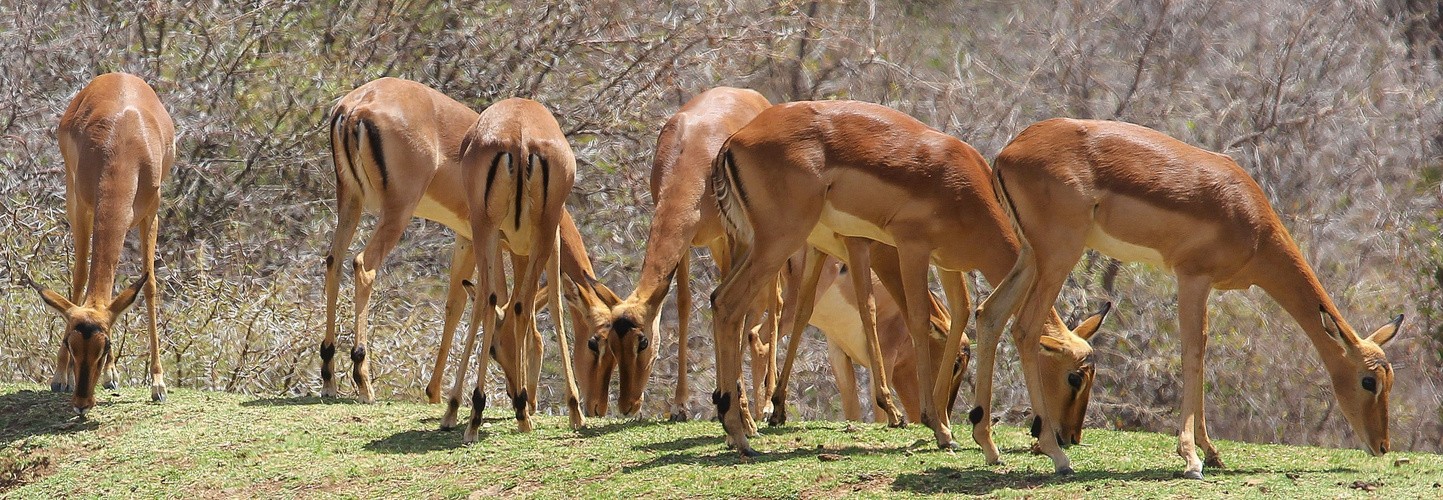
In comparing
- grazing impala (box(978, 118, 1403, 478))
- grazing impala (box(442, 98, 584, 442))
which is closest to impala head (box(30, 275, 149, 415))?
grazing impala (box(442, 98, 584, 442))

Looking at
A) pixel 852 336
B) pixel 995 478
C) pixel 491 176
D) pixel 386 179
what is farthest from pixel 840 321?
pixel 995 478

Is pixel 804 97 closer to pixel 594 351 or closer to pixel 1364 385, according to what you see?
pixel 594 351

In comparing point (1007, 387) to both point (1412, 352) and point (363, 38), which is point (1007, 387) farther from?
point (363, 38)

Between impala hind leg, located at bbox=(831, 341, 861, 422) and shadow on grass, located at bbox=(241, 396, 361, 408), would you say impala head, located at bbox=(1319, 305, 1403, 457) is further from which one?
shadow on grass, located at bbox=(241, 396, 361, 408)

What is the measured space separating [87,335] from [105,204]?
1.01 meters

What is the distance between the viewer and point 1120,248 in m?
6.73

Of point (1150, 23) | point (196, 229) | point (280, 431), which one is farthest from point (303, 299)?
point (1150, 23)

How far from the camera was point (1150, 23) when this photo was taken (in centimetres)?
1520

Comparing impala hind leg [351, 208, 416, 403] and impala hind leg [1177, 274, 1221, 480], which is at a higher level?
impala hind leg [351, 208, 416, 403]

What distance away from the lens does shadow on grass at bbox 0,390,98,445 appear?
8.03 meters

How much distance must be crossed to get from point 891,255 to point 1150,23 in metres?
7.99

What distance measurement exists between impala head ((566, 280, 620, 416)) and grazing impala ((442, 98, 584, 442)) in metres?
0.27

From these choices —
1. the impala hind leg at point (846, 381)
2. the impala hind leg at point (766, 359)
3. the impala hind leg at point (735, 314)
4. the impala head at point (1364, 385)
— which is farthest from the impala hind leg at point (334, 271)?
the impala head at point (1364, 385)

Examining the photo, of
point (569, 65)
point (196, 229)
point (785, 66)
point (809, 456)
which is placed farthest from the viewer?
point (785, 66)
